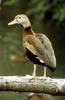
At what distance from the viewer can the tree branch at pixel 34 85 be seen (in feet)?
20.0

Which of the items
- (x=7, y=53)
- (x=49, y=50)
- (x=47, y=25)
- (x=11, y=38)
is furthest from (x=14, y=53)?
(x=49, y=50)

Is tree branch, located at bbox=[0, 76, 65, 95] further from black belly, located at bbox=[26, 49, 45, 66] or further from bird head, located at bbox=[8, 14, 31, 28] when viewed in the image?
bird head, located at bbox=[8, 14, 31, 28]

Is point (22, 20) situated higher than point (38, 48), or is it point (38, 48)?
point (22, 20)

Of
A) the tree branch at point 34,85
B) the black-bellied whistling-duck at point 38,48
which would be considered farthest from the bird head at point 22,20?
the tree branch at point 34,85

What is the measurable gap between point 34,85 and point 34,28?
11.7 meters

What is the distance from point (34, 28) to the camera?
58.3ft

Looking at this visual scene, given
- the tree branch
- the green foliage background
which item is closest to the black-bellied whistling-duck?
the tree branch

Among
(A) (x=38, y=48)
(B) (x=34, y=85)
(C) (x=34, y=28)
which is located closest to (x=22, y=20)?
(A) (x=38, y=48)

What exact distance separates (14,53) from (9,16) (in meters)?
6.09

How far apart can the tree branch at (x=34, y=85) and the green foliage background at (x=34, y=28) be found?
13.3 ft

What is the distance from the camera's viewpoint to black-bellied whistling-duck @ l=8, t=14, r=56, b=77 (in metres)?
6.09

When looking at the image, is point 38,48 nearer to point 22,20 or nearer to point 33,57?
point 33,57

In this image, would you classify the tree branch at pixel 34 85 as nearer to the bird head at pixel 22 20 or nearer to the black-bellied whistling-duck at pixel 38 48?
the black-bellied whistling-duck at pixel 38 48

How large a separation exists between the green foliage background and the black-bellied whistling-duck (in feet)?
12.8
